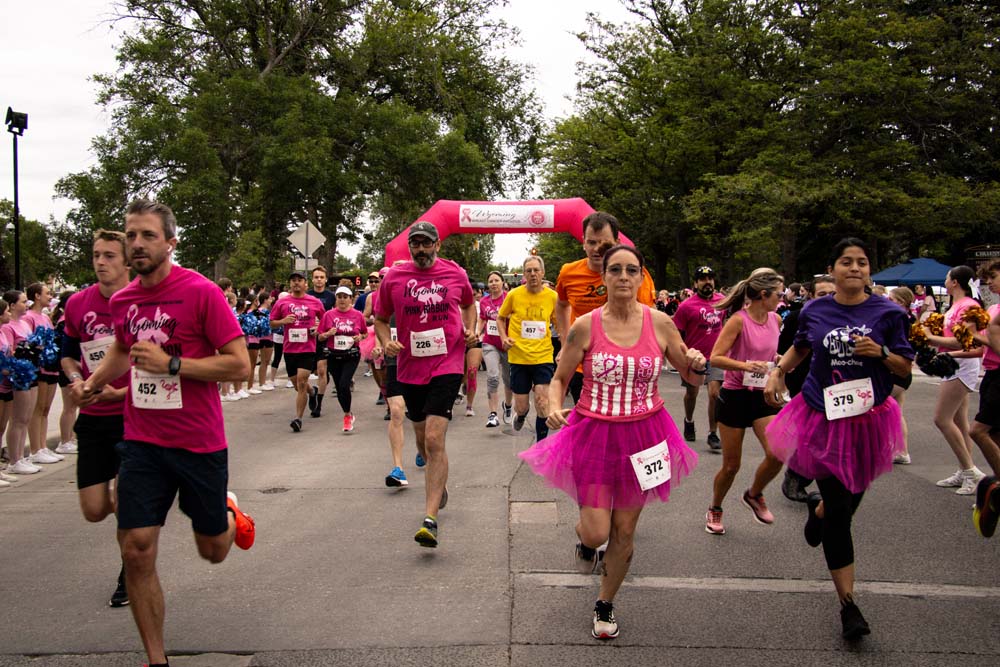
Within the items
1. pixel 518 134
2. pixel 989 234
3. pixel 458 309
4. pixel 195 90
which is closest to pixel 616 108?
pixel 518 134

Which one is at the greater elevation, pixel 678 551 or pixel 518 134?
pixel 518 134

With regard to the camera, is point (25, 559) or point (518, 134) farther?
point (518, 134)

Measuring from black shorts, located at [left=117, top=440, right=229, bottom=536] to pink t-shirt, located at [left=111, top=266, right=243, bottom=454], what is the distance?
0.16 feet

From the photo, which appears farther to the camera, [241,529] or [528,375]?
[528,375]

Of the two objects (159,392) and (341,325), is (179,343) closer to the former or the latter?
(159,392)

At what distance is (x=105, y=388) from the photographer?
4.46 metres

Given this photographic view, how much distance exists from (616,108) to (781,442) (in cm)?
3843

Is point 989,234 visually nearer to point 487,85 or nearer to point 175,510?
point 487,85

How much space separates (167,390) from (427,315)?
2.79 meters

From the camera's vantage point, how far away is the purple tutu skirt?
4191 mm

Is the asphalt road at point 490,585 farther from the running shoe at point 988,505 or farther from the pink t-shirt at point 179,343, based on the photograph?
the pink t-shirt at point 179,343

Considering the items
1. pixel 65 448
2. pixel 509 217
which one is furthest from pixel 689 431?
pixel 509 217

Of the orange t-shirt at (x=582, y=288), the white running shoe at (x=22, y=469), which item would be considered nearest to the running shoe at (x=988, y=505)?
the orange t-shirt at (x=582, y=288)

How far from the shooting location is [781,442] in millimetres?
4746
